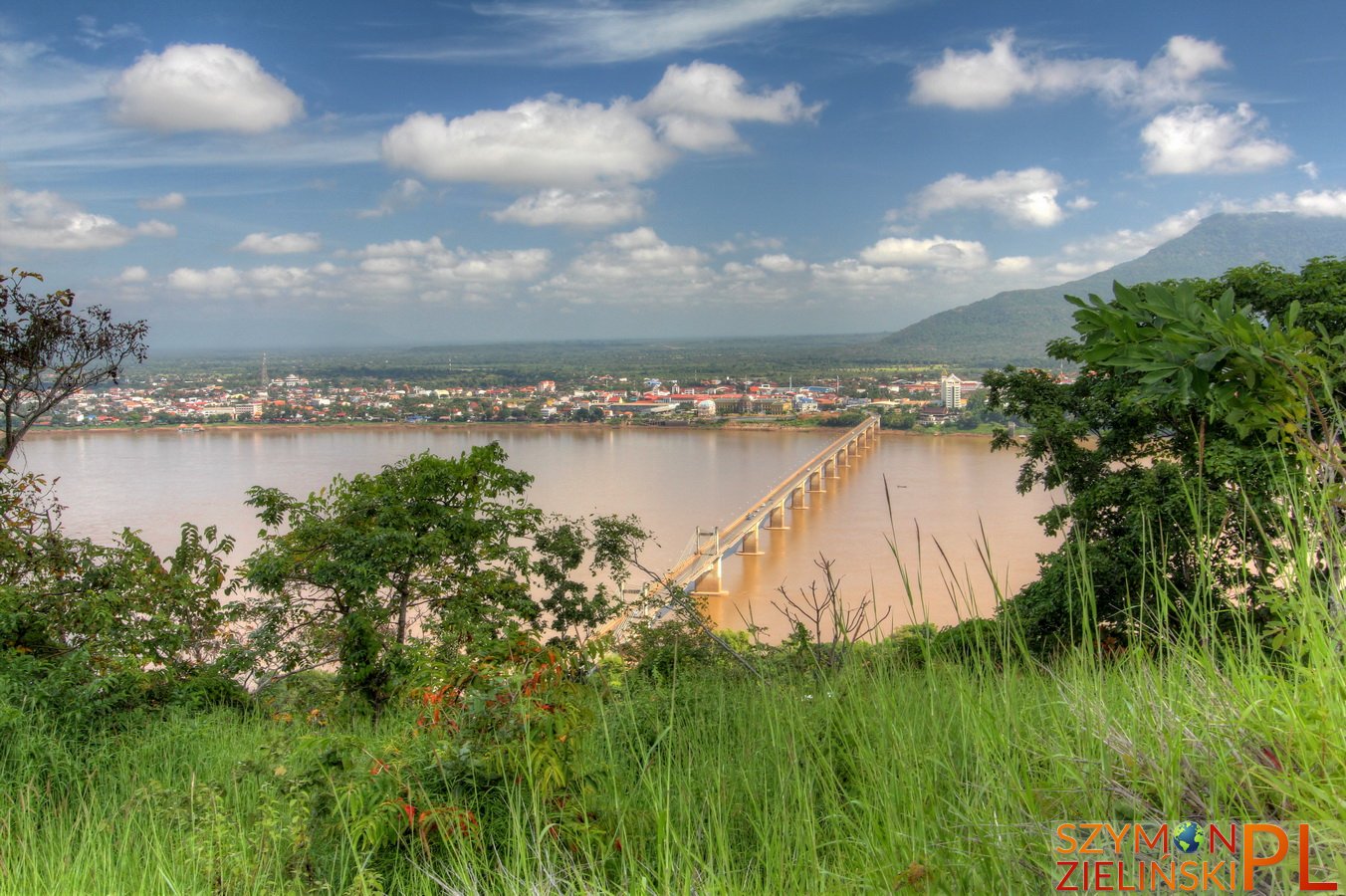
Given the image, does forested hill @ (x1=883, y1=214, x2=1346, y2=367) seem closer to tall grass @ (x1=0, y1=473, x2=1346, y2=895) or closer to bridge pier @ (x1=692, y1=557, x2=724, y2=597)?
Answer: bridge pier @ (x1=692, y1=557, x2=724, y2=597)

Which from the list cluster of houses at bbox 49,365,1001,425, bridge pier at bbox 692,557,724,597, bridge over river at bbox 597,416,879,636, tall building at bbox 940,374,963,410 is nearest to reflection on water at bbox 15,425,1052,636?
bridge pier at bbox 692,557,724,597

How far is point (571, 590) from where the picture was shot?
7.36 meters

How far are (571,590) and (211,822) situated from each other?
5754 mm

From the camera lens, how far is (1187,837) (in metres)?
0.74

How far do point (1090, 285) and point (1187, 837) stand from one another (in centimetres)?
7212

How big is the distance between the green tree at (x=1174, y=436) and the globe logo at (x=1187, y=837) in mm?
224

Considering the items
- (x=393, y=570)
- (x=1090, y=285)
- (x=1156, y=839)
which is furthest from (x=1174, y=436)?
(x=1090, y=285)

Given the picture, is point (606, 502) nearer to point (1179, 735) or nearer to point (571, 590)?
point (571, 590)

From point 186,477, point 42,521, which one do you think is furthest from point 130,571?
point 186,477

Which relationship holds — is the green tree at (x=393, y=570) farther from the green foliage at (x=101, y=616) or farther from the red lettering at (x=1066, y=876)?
the red lettering at (x=1066, y=876)

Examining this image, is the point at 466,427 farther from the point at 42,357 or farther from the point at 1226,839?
the point at 1226,839

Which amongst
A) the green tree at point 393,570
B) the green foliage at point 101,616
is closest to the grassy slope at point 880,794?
the green foliage at point 101,616

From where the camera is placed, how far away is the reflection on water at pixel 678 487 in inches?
609

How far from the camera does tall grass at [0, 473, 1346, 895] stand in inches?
33.4
